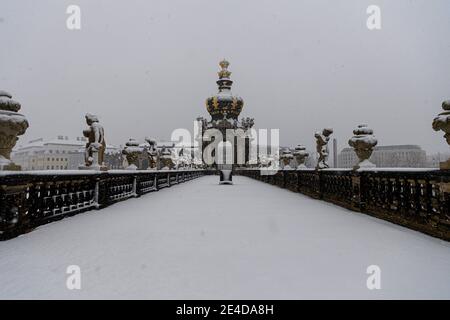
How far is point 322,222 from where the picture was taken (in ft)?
19.6

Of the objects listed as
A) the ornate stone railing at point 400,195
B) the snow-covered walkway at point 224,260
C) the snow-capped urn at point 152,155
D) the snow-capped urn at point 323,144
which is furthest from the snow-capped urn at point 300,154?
the snow-covered walkway at point 224,260

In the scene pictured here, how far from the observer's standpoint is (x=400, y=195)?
563cm

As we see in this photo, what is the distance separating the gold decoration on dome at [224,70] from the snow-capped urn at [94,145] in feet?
245

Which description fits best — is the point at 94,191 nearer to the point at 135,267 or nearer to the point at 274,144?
the point at 135,267

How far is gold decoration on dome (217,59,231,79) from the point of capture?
8056 cm

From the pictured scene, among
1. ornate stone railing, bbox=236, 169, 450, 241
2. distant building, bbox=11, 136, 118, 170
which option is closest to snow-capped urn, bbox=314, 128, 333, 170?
ornate stone railing, bbox=236, 169, 450, 241

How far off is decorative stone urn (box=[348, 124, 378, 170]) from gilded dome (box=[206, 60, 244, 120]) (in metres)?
69.6

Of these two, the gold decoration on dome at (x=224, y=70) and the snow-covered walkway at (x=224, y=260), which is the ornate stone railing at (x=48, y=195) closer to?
the snow-covered walkway at (x=224, y=260)

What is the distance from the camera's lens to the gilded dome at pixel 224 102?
76.9m

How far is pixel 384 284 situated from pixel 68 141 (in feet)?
361

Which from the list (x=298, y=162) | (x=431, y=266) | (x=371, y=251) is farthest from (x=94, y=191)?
(x=298, y=162)

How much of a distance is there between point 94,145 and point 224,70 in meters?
75.6

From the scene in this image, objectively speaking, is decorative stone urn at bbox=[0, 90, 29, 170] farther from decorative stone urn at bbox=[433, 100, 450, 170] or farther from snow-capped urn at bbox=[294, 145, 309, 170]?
snow-capped urn at bbox=[294, 145, 309, 170]

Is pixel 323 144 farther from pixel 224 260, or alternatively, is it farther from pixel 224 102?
pixel 224 102
